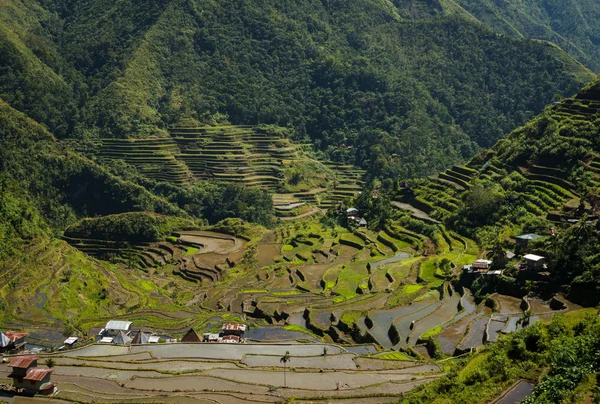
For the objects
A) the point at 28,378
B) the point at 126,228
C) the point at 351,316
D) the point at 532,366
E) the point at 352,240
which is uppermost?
the point at 532,366

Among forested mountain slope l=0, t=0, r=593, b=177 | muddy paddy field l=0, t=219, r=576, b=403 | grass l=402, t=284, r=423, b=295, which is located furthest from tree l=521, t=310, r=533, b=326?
forested mountain slope l=0, t=0, r=593, b=177

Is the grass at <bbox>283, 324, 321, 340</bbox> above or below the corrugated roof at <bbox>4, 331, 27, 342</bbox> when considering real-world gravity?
below

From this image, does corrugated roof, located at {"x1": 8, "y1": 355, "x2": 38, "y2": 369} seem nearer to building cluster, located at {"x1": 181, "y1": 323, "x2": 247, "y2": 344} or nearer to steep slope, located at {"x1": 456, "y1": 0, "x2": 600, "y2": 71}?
building cluster, located at {"x1": 181, "y1": 323, "x2": 247, "y2": 344}

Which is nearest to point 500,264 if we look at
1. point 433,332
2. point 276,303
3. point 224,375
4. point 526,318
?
point 433,332

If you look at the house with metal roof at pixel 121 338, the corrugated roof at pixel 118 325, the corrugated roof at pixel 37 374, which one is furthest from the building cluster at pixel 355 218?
the corrugated roof at pixel 37 374

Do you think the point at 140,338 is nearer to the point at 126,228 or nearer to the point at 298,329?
the point at 298,329

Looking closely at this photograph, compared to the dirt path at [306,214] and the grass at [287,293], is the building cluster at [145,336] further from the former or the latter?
the dirt path at [306,214]

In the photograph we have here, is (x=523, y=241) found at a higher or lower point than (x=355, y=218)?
higher

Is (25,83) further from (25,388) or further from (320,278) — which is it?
(25,388)
